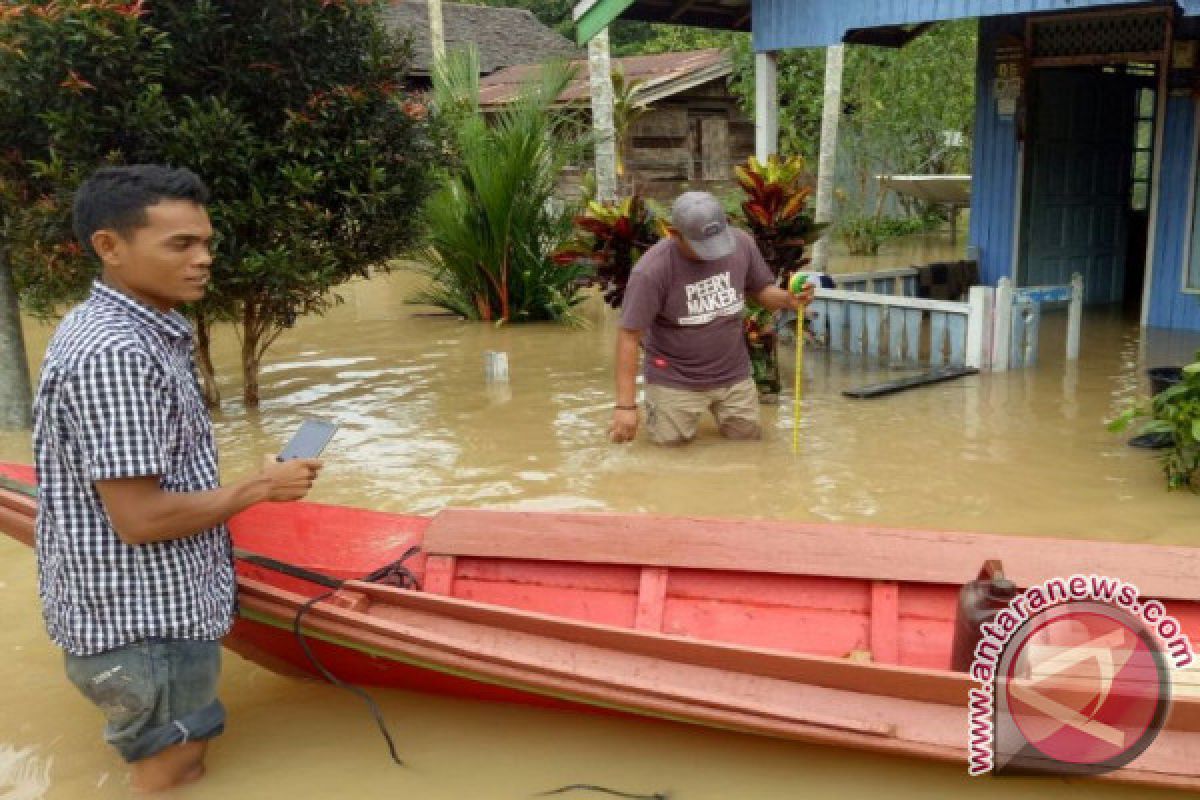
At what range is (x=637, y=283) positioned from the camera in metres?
6.11

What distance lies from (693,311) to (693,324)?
4.8 inches

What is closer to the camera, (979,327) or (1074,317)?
(979,327)

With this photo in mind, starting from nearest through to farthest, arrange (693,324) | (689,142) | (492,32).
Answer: (693,324), (689,142), (492,32)

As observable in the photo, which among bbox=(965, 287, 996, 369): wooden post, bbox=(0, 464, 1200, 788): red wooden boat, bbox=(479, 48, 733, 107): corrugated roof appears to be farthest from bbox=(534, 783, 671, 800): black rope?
bbox=(479, 48, 733, 107): corrugated roof

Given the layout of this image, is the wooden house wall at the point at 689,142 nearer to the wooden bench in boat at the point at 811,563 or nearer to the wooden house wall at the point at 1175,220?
the wooden house wall at the point at 1175,220

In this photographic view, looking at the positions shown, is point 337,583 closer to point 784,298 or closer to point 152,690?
point 152,690

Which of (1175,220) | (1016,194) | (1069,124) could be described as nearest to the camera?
(1175,220)

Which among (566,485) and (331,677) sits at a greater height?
(331,677)

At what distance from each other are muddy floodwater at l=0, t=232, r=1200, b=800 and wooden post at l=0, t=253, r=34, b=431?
0.46 m

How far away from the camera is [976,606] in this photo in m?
3.23

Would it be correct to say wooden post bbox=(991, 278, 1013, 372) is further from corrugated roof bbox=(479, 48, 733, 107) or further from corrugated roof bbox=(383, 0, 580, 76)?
corrugated roof bbox=(383, 0, 580, 76)

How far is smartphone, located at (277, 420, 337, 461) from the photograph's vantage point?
3174 mm

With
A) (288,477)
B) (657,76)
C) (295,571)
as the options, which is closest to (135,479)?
(288,477)

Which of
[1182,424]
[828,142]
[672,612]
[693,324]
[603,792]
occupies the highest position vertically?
[828,142]
